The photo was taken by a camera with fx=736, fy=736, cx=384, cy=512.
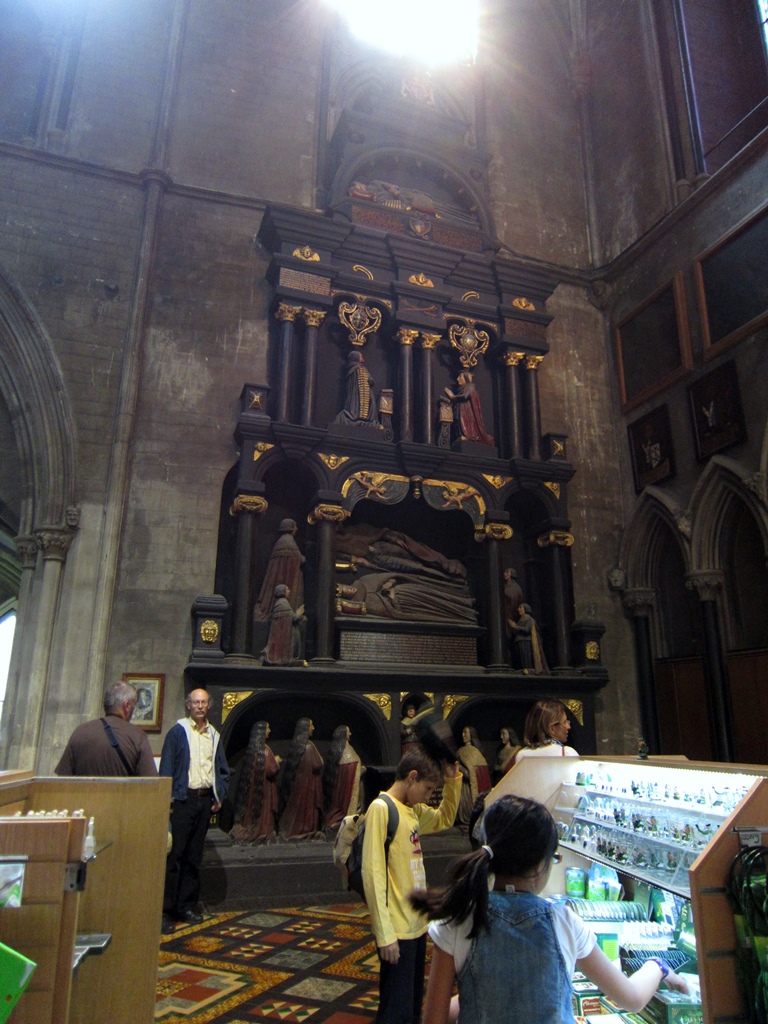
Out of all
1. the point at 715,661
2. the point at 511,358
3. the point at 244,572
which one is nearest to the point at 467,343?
the point at 511,358

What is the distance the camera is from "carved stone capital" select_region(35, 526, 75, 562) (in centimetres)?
734

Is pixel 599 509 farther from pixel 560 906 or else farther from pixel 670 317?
pixel 560 906

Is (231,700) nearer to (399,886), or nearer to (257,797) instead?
(257,797)

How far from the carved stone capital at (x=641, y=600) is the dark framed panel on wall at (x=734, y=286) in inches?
118

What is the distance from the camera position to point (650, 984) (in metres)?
1.81

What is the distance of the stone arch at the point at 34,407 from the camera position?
7.57 m

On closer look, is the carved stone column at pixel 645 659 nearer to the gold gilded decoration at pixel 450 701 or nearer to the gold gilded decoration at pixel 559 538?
the gold gilded decoration at pixel 559 538

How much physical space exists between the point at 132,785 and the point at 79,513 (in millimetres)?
5105

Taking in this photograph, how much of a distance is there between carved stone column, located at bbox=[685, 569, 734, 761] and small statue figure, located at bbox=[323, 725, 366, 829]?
160 inches

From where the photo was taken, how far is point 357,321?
913 cm

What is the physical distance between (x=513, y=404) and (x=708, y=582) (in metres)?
3.20

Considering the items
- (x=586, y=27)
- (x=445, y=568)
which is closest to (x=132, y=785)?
(x=445, y=568)

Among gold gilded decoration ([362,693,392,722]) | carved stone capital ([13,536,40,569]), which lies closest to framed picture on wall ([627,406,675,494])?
gold gilded decoration ([362,693,392,722])

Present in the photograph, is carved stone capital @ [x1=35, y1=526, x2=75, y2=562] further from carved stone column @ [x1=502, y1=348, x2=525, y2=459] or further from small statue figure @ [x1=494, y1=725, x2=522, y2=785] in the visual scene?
carved stone column @ [x1=502, y1=348, x2=525, y2=459]
